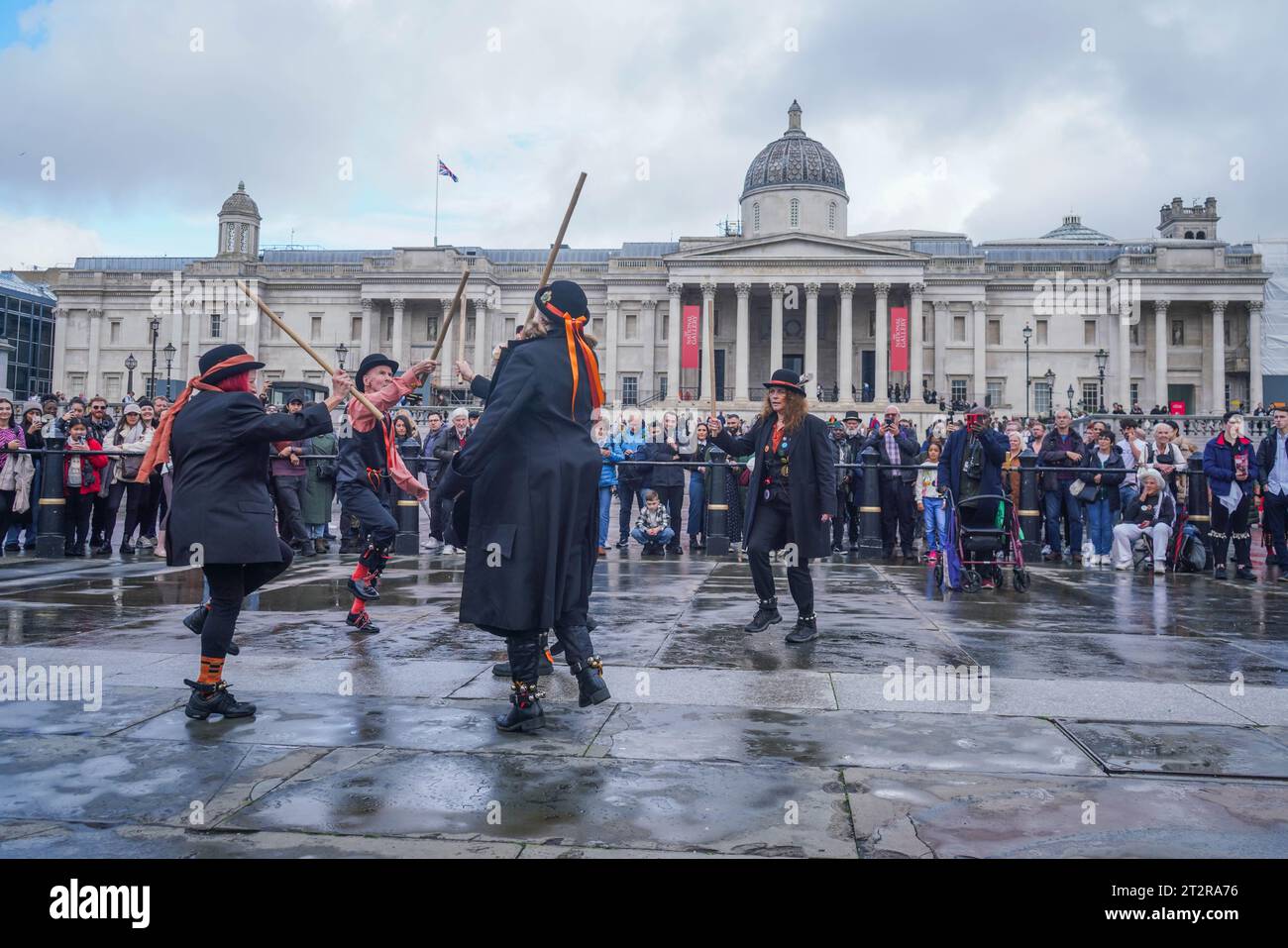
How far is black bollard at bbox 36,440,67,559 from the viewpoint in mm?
14008

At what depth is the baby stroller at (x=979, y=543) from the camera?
11.1 metres

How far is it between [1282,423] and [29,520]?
1734 cm

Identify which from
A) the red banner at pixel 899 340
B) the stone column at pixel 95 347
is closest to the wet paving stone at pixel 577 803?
the red banner at pixel 899 340

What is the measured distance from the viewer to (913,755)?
4.77 metres

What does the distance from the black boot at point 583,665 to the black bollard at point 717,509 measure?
9930 mm

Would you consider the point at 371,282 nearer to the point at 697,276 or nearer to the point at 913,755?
the point at 697,276

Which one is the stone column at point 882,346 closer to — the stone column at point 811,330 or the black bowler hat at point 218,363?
the stone column at point 811,330

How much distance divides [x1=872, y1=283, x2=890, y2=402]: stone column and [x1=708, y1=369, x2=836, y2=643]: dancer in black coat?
60129 millimetres

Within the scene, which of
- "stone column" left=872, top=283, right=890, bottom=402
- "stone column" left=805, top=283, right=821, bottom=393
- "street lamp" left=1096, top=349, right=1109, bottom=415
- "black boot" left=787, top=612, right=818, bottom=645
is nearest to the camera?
"black boot" left=787, top=612, right=818, bottom=645

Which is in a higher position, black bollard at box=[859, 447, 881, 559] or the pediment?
the pediment

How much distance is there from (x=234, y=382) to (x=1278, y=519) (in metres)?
13.5

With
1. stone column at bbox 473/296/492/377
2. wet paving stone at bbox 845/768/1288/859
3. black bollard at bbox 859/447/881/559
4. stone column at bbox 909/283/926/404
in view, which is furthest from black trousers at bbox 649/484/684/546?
stone column at bbox 473/296/492/377

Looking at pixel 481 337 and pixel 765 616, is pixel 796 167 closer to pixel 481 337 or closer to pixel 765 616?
pixel 481 337

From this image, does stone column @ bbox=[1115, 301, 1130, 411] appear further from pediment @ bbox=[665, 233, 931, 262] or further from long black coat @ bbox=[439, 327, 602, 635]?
long black coat @ bbox=[439, 327, 602, 635]
